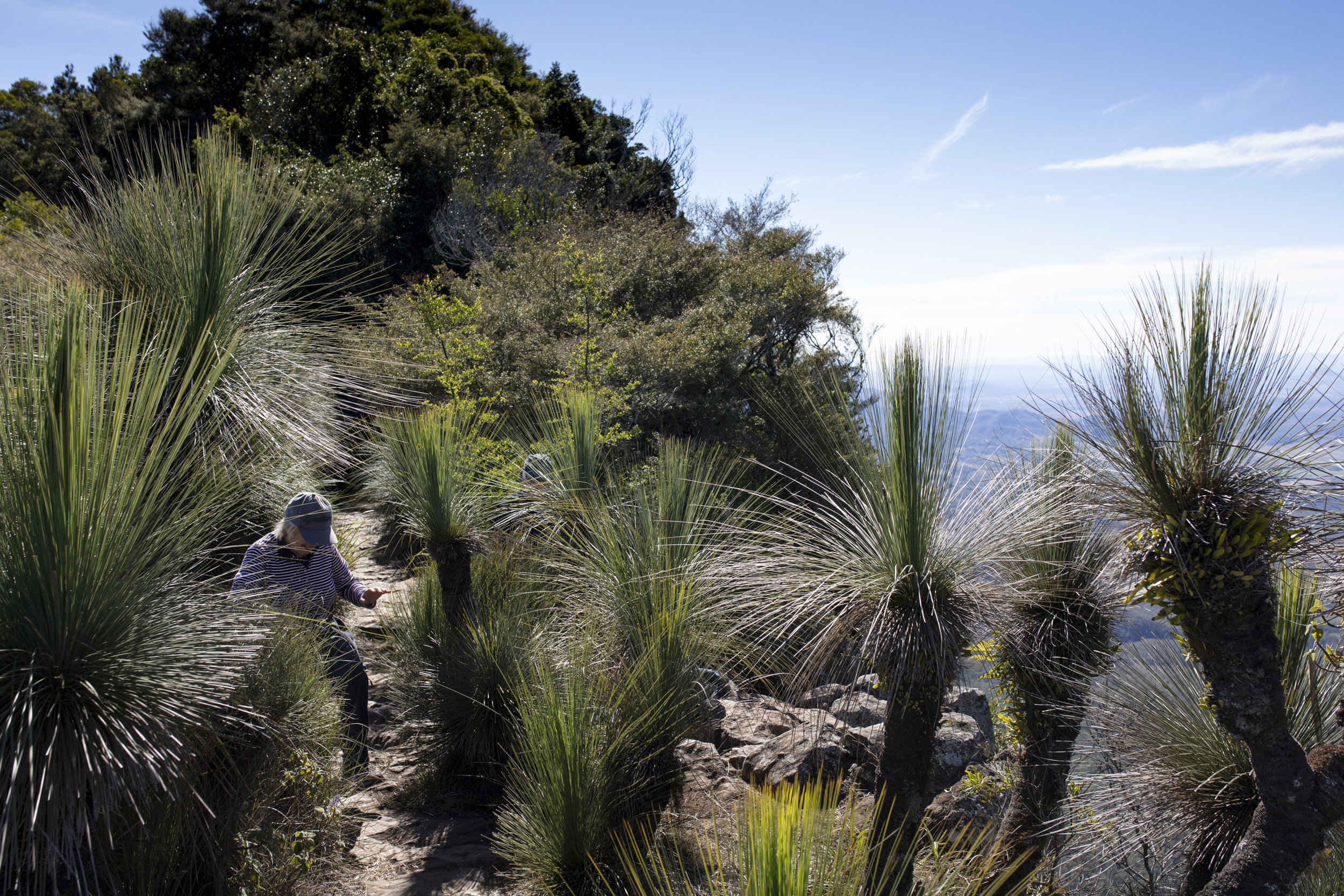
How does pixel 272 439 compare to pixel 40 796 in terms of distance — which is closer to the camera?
pixel 40 796

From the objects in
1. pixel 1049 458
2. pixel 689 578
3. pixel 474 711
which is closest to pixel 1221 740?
pixel 1049 458

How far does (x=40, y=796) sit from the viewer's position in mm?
1791

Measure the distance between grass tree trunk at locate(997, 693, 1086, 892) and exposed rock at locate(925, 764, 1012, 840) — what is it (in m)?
0.25

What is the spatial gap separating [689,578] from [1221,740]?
9.10ft

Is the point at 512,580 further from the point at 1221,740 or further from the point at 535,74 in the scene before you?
the point at 535,74

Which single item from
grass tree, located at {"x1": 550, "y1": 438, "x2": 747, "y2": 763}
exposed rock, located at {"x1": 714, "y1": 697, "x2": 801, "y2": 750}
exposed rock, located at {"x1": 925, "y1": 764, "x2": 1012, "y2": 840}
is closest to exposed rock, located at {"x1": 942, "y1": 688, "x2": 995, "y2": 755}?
exposed rock, located at {"x1": 925, "y1": 764, "x2": 1012, "y2": 840}

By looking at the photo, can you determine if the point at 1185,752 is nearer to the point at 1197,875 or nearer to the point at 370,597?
the point at 1197,875

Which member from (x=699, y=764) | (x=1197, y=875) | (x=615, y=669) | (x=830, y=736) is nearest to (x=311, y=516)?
(x=615, y=669)

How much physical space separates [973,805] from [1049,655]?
1.27 metres

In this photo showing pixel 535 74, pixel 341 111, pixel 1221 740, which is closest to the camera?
pixel 1221 740

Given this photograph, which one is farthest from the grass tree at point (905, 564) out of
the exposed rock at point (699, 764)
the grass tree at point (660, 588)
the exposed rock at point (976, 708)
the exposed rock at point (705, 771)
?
the exposed rock at point (976, 708)

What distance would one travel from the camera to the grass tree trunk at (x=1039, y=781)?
13.6 ft

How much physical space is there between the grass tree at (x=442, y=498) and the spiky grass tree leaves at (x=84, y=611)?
316cm

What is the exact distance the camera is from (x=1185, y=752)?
3.68m
